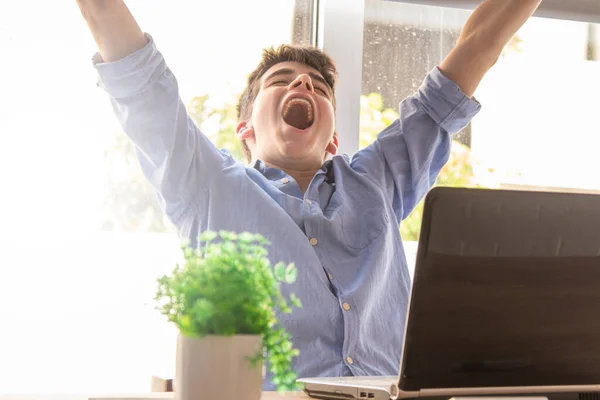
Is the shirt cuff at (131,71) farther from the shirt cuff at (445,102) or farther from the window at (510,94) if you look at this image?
the window at (510,94)

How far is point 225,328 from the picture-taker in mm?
833

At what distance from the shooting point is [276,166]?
6.73 feet

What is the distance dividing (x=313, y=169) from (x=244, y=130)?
0.78ft

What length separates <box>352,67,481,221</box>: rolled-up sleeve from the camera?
198cm

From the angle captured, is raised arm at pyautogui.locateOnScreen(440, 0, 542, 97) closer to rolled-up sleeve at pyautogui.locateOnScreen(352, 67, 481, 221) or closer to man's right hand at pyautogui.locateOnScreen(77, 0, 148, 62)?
rolled-up sleeve at pyautogui.locateOnScreen(352, 67, 481, 221)

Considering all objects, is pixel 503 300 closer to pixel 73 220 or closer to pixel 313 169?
pixel 313 169

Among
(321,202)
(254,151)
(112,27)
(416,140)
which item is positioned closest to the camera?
(112,27)

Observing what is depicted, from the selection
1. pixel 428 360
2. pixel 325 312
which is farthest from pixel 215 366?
pixel 325 312

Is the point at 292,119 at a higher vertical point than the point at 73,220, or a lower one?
higher

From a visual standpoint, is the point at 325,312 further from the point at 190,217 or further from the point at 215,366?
the point at 215,366

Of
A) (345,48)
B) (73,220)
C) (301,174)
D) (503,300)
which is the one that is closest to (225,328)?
(503,300)

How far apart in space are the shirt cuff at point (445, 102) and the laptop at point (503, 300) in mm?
1020

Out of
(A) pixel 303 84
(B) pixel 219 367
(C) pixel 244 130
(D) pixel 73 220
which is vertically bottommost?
(B) pixel 219 367

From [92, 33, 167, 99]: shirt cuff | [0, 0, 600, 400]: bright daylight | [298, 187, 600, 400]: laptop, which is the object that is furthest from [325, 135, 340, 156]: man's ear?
Answer: [298, 187, 600, 400]: laptop
